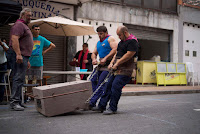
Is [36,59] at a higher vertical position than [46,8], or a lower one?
lower

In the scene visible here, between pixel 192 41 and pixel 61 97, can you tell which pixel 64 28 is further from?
pixel 192 41

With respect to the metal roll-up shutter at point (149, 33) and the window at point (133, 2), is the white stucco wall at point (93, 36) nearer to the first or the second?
the metal roll-up shutter at point (149, 33)

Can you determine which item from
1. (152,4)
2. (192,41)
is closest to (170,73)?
(192,41)

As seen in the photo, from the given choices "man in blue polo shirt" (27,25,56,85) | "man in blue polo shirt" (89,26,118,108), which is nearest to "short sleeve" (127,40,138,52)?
"man in blue polo shirt" (89,26,118,108)

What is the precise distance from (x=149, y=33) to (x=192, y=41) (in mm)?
3743

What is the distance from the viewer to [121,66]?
596 centimetres

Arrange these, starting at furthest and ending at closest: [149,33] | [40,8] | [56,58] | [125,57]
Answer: [149,33], [56,58], [40,8], [125,57]

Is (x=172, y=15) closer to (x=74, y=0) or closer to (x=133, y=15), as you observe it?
(x=133, y=15)

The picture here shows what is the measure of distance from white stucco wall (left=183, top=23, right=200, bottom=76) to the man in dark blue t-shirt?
13.7m

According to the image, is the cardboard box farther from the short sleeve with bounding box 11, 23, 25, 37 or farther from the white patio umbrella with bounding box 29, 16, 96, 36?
the white patio umbrella with bounding box 29, 16, 96, 36

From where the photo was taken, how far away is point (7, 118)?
5.25 metres

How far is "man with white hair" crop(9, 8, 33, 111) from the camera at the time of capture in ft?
19.9

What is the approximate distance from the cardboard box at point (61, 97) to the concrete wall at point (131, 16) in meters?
8.96

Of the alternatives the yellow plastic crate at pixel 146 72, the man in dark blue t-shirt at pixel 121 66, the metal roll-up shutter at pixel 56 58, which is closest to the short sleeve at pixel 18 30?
the man in dark blue t-shirt at pixel 121 66
